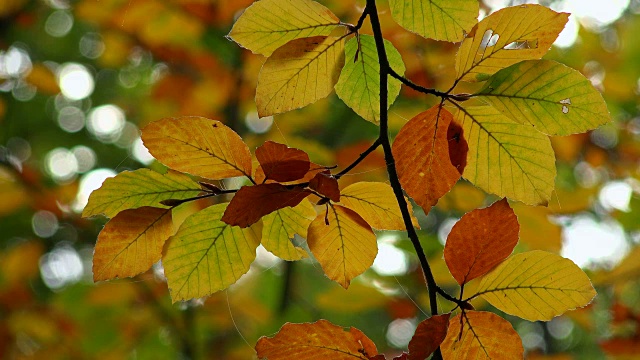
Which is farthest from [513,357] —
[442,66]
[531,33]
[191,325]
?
[191,325]

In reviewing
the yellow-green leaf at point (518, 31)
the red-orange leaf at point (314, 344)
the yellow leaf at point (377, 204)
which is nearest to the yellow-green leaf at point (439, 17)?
the yellow-green leaf at point (518, 31)

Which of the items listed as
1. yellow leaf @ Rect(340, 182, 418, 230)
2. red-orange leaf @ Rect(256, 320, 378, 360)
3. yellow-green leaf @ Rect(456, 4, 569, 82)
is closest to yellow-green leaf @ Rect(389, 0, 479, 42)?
yellow-green leaf @ Rect(456, 4, 569, 82)

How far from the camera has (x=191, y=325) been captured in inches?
66.5

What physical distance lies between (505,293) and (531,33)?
18cm

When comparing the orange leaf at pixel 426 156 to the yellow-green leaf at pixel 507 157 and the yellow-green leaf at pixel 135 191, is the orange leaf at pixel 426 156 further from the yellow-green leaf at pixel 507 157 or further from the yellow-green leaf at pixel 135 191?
the yellow-green leaf at pixel 135 191

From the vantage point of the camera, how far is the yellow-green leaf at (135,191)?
17.2 inches

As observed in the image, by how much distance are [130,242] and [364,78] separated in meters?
0.21

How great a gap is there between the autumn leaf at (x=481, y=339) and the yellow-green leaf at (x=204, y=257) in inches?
6.0

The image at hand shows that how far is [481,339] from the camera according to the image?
415mm

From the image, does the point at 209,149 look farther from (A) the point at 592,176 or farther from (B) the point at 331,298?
(A) the point at 592,176

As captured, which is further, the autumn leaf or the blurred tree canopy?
the blurred tree canopy

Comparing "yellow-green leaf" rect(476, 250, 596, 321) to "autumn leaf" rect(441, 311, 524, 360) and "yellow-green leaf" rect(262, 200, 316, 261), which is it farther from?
"yellow-green leaf" rect(262, 200, 316, 261)

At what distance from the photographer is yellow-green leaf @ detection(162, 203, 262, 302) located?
0.44 m

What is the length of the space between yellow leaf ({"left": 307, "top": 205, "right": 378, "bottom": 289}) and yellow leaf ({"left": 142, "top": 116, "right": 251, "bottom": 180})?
0.07m
